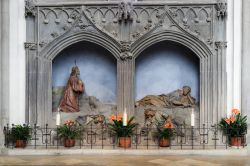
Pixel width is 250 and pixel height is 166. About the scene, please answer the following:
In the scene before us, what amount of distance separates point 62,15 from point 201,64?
4504 millimetres

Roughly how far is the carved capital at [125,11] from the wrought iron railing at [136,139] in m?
3.37

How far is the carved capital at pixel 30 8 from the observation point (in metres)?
10.4

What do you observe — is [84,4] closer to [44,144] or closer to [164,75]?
[164,75]

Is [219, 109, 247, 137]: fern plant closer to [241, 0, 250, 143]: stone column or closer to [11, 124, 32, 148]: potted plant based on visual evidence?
[241, 0, 250, 143]: stone column

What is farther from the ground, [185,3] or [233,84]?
[185,3]

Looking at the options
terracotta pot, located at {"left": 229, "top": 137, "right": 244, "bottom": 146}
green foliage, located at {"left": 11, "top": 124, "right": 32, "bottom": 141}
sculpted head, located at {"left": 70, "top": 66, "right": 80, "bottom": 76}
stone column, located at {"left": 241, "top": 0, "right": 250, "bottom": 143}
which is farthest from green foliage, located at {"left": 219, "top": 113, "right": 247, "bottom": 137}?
green foliage, located at {"left": 11, "top": 124, "right": 32, "bottom": 141}

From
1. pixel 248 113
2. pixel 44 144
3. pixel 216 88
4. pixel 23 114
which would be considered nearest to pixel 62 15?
pixel 23 114

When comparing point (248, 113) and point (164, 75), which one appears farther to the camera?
point (164, 75)

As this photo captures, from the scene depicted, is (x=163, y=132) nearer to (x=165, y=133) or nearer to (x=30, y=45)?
(x=165, y=133)

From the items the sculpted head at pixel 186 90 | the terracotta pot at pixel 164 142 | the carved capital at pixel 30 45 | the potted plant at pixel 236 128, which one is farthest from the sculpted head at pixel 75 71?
the potted plant at pixel 236 128

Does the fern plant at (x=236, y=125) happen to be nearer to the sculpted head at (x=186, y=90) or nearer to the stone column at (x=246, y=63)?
the stone column at (x=246, y=63)

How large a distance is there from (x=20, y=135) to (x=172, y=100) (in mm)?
4839

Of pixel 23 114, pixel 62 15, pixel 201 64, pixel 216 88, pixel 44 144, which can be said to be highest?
pixel 62 15

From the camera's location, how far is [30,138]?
32.8 ft
